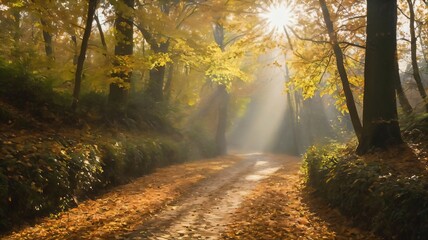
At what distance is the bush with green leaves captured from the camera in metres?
4.61

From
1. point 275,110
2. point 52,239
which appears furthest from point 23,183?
point 275,110

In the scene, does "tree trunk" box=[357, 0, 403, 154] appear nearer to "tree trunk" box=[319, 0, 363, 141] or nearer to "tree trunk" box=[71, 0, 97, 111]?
"tree trunk" box=[319, 0, 363, 141]

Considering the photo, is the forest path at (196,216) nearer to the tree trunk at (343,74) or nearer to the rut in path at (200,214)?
the rut in path at (200,214)

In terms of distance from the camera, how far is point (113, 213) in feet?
22.2

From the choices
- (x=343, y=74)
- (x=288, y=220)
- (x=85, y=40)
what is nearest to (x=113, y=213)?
(x=288, y=220)

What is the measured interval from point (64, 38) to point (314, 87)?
15884 mm

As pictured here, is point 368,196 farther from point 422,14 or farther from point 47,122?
point 422,14

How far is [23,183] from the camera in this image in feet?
19.1

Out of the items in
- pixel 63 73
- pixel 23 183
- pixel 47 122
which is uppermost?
pixel 63 73

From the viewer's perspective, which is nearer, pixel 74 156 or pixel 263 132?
pixel 74 156

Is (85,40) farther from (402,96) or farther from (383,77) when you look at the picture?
(402,96)

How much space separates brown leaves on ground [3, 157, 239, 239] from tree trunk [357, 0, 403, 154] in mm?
5222

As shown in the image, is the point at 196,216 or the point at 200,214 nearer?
the point at 196,216

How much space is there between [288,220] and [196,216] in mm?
Answer: 1820
